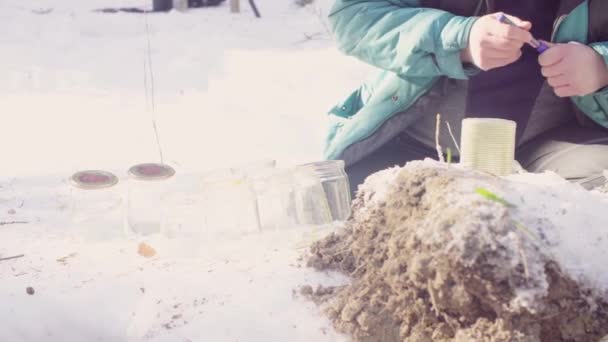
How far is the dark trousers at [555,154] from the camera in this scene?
2.06m

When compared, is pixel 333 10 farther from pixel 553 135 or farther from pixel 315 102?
pixel 315 102

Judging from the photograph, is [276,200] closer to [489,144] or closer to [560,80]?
[489,144]

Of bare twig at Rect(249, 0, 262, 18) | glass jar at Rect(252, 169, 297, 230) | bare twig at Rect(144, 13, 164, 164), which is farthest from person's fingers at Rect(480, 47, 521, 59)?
bare twig at Rect(249, 0, 262, 18)

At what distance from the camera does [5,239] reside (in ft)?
7.02

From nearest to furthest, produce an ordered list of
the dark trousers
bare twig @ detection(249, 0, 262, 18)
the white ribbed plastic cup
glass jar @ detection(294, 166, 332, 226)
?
the white ribbed plastic cup → the dark trousers → glass jar @ detection(294, 166, 332, 226) → bare twig @ detection(249, 0, 262, 18)

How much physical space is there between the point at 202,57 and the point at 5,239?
2797 millimetres

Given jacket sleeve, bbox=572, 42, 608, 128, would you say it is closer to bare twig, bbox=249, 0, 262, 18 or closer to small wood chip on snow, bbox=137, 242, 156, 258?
small wood chip on snow, bbox=137, 242, 156, 258

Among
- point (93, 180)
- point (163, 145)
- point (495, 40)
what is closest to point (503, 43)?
point (495, 40)

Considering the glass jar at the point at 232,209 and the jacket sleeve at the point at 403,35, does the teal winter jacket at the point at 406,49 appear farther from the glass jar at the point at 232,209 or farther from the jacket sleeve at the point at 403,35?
the glass jar at the point at 232,209

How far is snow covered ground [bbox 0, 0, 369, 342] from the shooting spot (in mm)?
1632

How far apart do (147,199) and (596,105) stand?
4.37ft

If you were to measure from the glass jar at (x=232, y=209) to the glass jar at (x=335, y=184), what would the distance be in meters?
0.20

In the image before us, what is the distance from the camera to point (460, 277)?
1206mm

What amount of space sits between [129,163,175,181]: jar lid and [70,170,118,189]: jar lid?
7 cm
